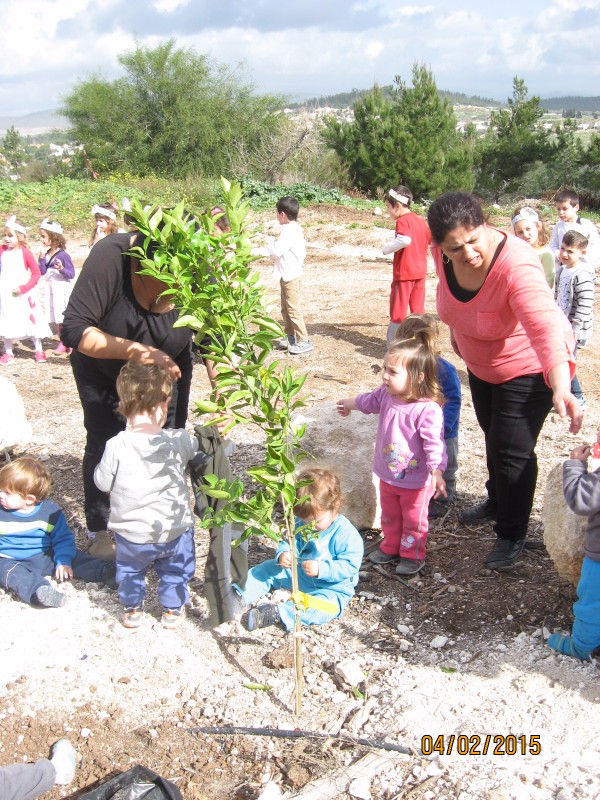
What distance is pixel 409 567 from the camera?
3768 mm

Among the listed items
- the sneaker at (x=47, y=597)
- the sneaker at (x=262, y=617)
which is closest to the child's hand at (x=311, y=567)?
the sneaker at (x=262, y=617)

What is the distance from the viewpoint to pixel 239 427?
583 cm

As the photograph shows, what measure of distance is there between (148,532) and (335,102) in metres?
171

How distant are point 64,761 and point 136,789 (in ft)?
1.32

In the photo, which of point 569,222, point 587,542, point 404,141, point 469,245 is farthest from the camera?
point 404,141

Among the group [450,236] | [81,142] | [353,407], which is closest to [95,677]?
[353,407]

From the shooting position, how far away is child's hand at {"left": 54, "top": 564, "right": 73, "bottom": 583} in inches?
149

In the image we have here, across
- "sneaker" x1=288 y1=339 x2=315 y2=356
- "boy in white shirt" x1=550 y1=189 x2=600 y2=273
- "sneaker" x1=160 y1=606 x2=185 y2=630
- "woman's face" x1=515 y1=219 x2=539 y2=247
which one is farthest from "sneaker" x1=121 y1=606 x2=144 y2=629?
"boy in white shirt" x1=550 y1=189 x2=600 y2=273

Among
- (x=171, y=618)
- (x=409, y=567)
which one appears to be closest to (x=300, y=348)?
(x=409, y=567)

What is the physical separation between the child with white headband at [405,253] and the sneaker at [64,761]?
5221mm

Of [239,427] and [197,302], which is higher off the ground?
[197,302]

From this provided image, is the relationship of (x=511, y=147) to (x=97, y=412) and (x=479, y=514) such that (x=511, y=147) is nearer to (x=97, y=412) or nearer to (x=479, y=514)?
(x=479, y=514)

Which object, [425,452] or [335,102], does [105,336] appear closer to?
[425,452]
